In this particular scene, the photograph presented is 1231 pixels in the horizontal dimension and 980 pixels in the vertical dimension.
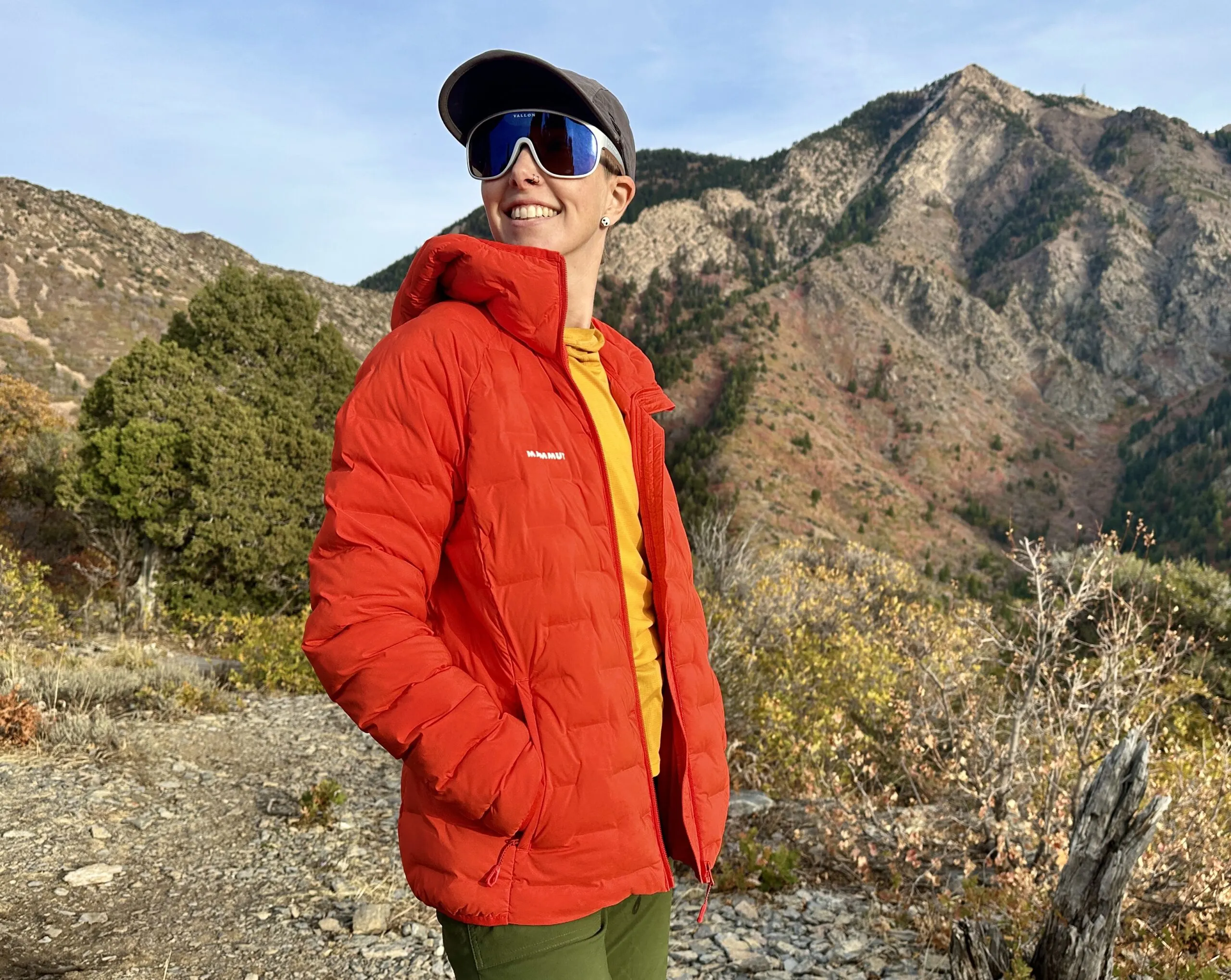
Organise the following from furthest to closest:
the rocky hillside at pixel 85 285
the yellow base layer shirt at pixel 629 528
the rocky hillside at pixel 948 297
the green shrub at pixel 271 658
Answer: the rocky hillside at pixel 948 297 < the rocky hillside at pixel 85 285 < the green shrub at pixel 271 658 < the yellow base layer shirt at pixel 629 528

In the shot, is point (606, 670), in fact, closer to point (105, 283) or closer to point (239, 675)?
point (239, 675)

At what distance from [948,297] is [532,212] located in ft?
253

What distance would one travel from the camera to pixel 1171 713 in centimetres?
746

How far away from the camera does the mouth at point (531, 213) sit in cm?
147

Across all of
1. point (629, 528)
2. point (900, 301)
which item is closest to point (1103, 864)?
point (629, 528)

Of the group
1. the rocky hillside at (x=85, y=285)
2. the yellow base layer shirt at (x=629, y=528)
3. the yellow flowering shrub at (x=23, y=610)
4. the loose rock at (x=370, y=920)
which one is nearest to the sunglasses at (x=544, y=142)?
the yellow base layer shirt at (x=629, y=528)

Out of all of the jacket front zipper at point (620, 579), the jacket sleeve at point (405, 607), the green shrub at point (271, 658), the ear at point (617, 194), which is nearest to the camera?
the jacket sleeve at point (405, 607)

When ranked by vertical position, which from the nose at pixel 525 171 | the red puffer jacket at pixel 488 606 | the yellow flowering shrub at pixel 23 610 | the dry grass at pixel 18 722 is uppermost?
the nose at pixel 525 171

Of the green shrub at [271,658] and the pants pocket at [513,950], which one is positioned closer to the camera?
the pants pocket at [513,950]

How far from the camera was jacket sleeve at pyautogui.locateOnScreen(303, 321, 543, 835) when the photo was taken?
105 cm

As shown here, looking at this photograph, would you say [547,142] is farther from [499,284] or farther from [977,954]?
[977,954]

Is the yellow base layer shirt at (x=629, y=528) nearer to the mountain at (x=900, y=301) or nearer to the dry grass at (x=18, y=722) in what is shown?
the dry grass at (x=18, y=722)

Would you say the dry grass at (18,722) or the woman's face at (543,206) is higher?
the woman's face at (543,206)

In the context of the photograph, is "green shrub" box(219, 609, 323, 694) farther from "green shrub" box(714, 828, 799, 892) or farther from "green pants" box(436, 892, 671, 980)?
"green pants" box(436, 892, 671, 980)
